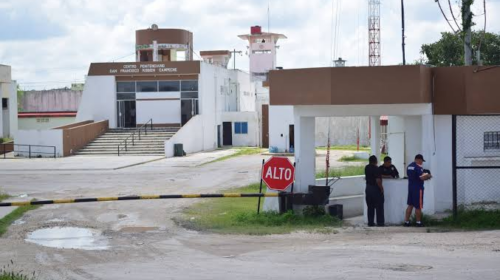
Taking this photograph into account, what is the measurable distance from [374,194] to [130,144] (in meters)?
34.8

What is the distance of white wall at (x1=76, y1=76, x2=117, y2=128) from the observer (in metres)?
55.0

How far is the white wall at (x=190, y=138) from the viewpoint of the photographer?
47666mm

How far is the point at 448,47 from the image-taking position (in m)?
64.4

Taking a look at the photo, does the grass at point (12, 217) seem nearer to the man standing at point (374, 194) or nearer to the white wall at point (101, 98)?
the man standing at point (374, 194)

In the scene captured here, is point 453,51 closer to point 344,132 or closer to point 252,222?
point 344,132

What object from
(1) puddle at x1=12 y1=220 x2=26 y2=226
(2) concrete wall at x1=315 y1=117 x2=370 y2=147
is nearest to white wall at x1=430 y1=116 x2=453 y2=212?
(1) puddle at x1=12 y1=220 x2=26 y2=226

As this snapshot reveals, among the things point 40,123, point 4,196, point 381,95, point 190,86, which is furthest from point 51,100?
point 381,95

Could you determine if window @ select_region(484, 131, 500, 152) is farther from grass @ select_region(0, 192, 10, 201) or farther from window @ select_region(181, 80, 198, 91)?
window @ select_region(181, 80, 198, 91)

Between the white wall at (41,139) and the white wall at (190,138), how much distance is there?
6.49 meters

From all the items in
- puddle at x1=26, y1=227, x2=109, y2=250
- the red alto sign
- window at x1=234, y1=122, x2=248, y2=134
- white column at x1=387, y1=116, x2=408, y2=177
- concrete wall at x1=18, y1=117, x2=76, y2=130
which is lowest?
puddle at x1=26, y1=227, x2=109, y2=250

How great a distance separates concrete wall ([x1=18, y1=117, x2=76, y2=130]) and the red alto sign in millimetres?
55669

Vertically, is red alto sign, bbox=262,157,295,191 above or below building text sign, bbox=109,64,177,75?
below

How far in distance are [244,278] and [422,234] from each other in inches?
221

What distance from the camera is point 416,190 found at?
16453 mm
